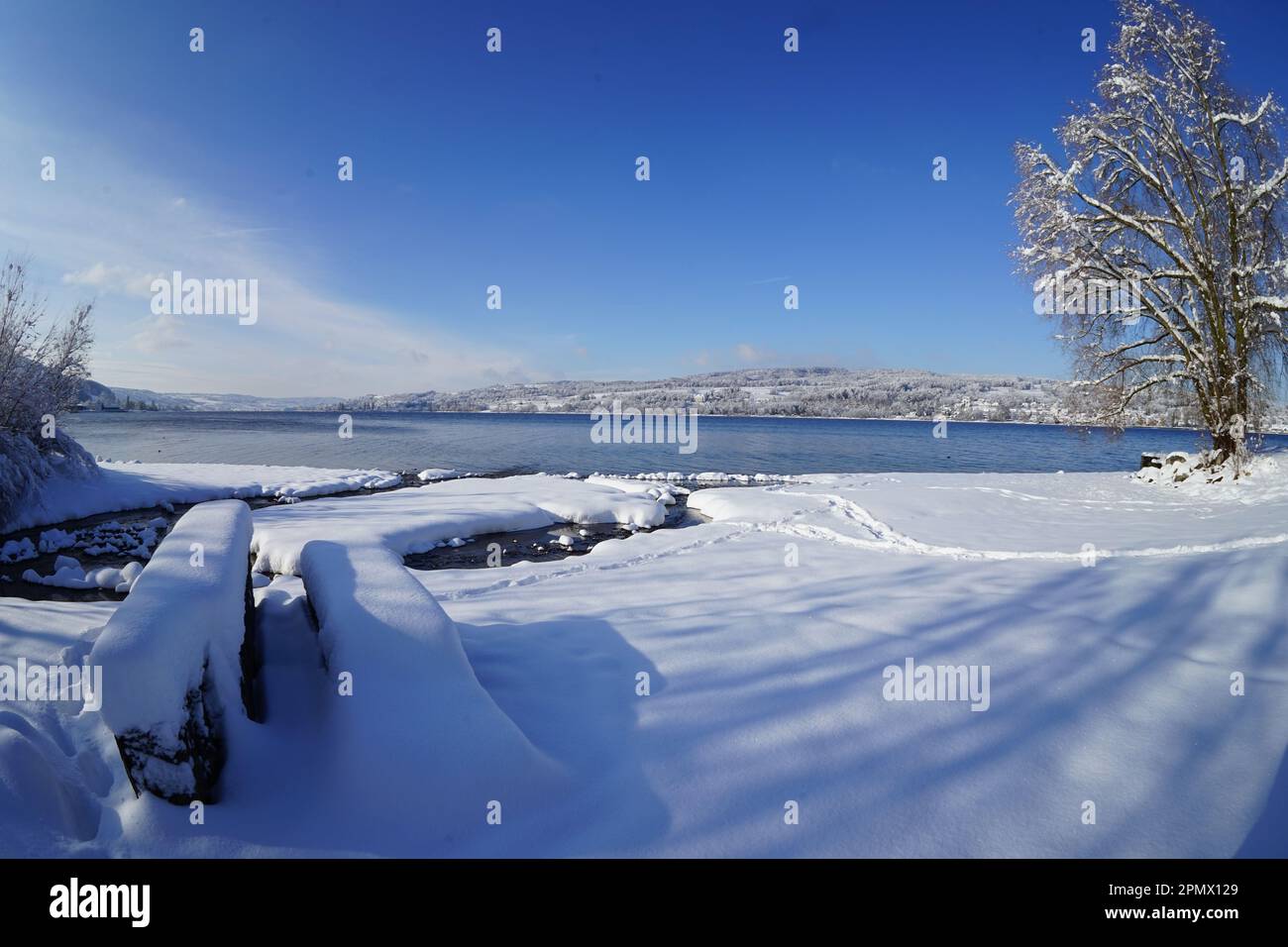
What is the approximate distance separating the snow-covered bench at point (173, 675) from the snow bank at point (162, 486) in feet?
56.1

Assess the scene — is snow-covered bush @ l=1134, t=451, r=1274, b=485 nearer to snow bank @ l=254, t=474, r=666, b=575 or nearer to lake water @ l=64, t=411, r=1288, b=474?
lake water @ l=64, t=411, r=1288, b=474

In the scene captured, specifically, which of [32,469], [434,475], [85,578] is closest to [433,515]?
[85,578]

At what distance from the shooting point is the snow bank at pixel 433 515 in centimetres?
1216

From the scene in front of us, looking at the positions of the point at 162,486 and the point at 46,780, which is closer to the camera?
the point at 46,780

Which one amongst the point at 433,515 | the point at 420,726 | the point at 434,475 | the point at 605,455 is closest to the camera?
the point at 420,726

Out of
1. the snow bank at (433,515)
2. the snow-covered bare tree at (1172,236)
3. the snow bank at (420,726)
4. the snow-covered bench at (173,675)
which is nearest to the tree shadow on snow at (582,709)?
the snow bank at (420,726)

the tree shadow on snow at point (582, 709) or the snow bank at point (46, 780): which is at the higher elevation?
the snow bank at point (46, 780)

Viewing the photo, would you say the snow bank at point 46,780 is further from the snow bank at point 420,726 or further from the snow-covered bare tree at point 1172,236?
the snow-covered bare tree at point 1172,236

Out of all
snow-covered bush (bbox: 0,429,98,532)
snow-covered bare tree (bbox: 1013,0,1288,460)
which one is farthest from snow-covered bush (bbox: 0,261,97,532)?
snow-covered bare tree (bbox: 1013,0,1288,460)

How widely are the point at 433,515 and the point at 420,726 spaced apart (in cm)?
1305

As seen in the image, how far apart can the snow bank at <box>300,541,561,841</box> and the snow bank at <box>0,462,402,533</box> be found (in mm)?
17770

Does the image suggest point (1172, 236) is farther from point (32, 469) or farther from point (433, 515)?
point (32, 469)

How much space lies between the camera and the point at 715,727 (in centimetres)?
321
